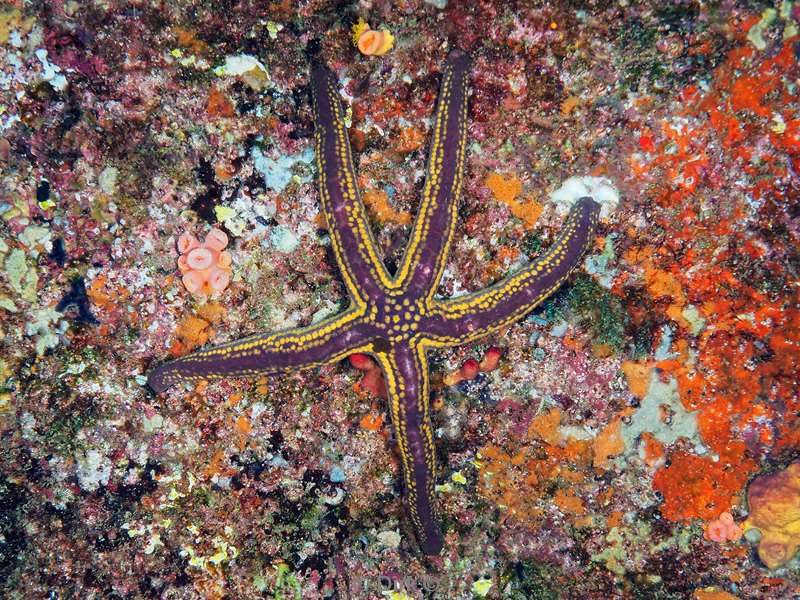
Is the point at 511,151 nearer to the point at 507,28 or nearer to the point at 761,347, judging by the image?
the point at 507,28

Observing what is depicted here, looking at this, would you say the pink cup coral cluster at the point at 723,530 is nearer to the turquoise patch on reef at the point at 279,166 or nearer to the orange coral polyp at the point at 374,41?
the turquoise patch on reef at the point at 279,166

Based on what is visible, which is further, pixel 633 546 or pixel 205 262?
pixel 633 546

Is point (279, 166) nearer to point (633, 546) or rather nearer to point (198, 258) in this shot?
point (198, 258)

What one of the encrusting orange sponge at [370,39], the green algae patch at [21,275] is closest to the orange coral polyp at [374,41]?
the encrusting orange sponge at [370,39]

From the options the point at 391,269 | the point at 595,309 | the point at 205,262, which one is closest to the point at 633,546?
the point at 595,309

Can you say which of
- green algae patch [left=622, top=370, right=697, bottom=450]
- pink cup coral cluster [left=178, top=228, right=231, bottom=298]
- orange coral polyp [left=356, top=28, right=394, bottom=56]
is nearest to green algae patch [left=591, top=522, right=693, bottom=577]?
green algae patch [left=622, top=370, right=697, bottom=450]

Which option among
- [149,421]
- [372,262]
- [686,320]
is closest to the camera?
[372,262]

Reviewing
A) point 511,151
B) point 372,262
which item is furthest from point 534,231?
point 372,262
